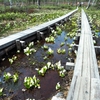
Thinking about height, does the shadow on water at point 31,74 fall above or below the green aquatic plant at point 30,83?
below

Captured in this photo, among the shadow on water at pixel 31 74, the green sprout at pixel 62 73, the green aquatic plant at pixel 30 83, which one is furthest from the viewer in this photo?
the green sprout at pixel 62 73

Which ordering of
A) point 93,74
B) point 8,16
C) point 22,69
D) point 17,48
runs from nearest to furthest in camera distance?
point 93,74 < point 22,69 < point 17,48 < point 8,16

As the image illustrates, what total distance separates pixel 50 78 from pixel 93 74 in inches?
63.5

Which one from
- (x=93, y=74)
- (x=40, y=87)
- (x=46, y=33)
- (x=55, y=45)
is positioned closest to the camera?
(x=93, y=74)

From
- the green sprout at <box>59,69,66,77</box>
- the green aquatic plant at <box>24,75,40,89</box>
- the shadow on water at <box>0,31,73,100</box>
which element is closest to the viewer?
the shadow on water at <box>0,31,73,100</box>

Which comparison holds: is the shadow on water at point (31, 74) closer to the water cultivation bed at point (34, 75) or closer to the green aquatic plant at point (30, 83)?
the water cultivation bed at point (34, 75)

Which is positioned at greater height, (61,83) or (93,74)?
(93,74)

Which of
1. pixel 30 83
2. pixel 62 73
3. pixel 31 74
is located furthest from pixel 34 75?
pixel 62 73

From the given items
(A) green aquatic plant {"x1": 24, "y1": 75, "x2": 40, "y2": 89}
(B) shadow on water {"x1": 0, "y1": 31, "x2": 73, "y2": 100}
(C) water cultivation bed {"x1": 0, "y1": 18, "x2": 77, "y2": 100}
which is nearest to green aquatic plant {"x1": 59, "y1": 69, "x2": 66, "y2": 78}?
(C) water cultivation bed {"x1": 0, "y1": 18, "x2": 77, "y2": 100}

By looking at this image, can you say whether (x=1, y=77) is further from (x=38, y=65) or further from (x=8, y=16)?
(x=8, y=16)

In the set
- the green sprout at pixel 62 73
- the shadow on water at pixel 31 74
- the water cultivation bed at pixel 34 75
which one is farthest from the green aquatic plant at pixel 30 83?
the green sprout at pixel 62 73

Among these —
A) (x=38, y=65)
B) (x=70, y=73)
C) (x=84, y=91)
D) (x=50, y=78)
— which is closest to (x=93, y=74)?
(x=84, y=91)

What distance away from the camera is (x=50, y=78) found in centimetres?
527

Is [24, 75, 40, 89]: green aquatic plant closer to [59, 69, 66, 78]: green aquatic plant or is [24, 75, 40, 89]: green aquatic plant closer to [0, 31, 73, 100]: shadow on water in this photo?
[0, 31, 73, 100]: shadow on water
